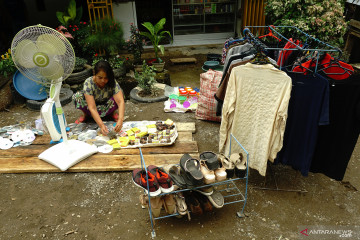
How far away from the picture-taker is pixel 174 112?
4504 mm

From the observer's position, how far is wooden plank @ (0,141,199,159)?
3281 mm

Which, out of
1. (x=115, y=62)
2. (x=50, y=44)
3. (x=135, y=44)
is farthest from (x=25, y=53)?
(x=135, y=44)

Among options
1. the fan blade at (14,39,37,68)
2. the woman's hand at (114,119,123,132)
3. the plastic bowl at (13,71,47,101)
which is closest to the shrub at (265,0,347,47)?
the woman's hand at (114,119,123,132)

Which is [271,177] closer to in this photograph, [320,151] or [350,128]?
[320,151]

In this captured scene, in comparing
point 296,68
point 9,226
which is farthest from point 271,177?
point 9,226

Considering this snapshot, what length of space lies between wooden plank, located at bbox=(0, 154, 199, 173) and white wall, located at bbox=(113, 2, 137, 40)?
4710 millimetres

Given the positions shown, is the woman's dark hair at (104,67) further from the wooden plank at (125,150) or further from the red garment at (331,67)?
the red garment at (331,67)

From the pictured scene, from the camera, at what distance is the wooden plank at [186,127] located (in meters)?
3.83

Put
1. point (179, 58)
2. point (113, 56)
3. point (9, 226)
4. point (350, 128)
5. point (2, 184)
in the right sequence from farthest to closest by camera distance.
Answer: point (179, 58), point (113, 56), point (2, 184), point (9, 226), point (350, 128)

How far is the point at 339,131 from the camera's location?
7.67 ft

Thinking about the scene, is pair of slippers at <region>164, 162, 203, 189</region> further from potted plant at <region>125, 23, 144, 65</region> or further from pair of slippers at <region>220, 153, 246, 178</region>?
potted plant at <region>125, 23, 144, 65</region>

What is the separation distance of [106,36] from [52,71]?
3.32 meters

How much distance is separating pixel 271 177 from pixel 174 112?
2.05 m

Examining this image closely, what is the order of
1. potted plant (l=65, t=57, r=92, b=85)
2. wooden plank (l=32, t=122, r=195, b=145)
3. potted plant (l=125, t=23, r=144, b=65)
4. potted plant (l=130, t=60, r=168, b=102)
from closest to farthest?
wooden plank (l=32, t=122, r=195, b=145), potted plant (l=130, t=60, r=168, b=102), potted plant (l=65, t=57, r=92, b=85), potted plant (l=125, t=23, r=144, b=65)
